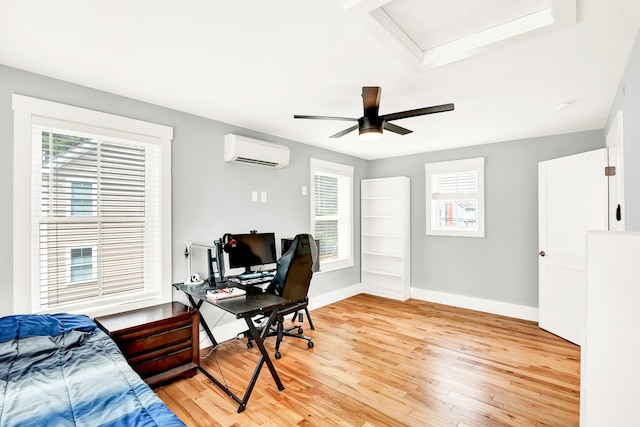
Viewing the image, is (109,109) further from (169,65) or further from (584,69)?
(584,69)

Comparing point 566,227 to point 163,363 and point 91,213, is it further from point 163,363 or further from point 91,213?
point 91,213

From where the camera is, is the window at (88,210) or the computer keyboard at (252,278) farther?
the computer keyboard at (252,278)

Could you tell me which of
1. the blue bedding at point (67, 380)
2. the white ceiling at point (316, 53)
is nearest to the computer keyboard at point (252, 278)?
the blue bedding at point (67, 380)

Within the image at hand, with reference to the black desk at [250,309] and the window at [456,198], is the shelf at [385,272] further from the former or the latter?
the black desk at [250,309]

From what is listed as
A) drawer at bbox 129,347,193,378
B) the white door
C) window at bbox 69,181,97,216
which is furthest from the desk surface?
the white door

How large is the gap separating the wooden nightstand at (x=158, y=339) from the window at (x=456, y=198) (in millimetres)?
3819

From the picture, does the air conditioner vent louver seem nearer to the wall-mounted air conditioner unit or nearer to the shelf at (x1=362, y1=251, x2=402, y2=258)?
the wall-mounted air conditioner unit

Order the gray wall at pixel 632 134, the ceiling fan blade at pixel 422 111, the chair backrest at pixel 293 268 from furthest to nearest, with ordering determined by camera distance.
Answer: the chair backrest at pixel 293 268, the ceiling fan blade at pixel 422 111, the gray wall at pixel 632 134

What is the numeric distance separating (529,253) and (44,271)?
17.1 feet

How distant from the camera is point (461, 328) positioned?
3824mm

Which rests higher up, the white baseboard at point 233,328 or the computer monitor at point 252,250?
the computer monitor at point 252,250

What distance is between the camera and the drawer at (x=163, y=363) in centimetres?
237

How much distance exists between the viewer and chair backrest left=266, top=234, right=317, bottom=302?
9.23ft

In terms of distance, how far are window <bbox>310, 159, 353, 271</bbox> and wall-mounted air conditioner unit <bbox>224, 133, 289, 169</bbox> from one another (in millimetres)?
788
